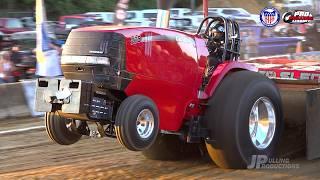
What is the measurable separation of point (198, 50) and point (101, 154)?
6.67 ft

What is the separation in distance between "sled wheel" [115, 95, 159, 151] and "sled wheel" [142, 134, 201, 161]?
1.21 m

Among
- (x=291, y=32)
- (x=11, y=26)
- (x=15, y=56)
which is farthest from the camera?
(x=11, y=26)

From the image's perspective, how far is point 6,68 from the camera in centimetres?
1372

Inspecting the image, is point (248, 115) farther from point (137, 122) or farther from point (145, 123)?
point (137, 122)

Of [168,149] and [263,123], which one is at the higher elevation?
[263,123]

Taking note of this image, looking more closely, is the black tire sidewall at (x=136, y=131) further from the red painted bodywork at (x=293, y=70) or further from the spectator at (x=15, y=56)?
the spectator at (x=15, y=56)

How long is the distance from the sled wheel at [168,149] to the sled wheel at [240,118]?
28.8 inches

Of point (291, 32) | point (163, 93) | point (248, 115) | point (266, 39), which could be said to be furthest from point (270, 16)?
point (266, 39)

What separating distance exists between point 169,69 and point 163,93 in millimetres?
227

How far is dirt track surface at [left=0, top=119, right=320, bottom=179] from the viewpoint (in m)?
5.61

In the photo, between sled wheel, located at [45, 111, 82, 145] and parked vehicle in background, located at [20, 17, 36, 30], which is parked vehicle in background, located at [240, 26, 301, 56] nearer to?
sled wheel, located at [45, 111, 82, 145]

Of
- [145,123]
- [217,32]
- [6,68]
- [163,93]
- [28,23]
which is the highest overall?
[28,23]

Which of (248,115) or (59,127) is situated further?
(248,115)

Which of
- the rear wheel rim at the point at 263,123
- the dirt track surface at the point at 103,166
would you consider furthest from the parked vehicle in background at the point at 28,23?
the rear wheel rim at the point at 263,123
